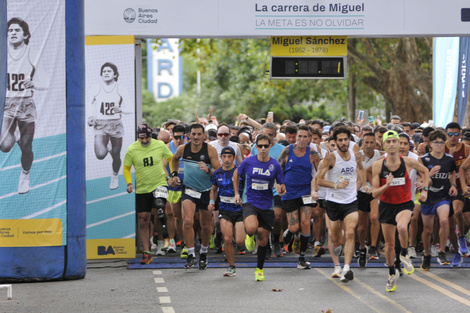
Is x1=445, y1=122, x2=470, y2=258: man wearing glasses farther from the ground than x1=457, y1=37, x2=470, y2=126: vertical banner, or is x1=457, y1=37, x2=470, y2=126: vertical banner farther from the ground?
x1=457, y1=37, x2=470, y2=126: vertical banner

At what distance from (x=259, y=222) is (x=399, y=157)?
2.19 meters

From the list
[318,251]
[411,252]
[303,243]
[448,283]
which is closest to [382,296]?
[448,283]

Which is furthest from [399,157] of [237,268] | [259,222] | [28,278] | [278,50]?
[28,278]

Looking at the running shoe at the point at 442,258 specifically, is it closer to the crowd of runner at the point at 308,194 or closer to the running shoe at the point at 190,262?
the crowd of runner at the point at 308,194

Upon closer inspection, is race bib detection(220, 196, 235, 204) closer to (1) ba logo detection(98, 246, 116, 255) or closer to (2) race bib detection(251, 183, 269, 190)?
(2) race bib detection(251, 183, 269, 190)

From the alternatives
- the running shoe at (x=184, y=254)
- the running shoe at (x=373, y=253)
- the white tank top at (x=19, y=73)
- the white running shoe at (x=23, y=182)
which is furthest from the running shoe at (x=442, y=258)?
the white tank top at (x=19, y=73)

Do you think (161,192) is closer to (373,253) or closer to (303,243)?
(303,243)

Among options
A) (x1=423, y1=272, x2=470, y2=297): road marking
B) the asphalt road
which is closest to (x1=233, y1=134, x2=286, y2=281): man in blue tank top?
the asphalt road

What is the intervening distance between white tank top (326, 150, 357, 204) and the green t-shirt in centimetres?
337

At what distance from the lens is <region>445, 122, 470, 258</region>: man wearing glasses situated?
14852 mm

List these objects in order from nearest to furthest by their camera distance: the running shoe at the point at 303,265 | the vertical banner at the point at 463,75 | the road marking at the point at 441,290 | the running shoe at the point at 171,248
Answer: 1. the road marking at the point at 441,290
2. the running shoe at the point at 303,265
3. the running shoe at the point at 171,248
4. the vertical banner at the point at 463,75

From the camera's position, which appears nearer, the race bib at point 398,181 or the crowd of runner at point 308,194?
the race bib at point 398,181

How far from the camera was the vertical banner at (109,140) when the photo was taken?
15.5 m

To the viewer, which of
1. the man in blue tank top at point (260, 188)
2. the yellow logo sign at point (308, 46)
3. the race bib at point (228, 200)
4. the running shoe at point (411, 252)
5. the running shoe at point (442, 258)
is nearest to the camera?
the man in blue tank top at point (260, 188)
